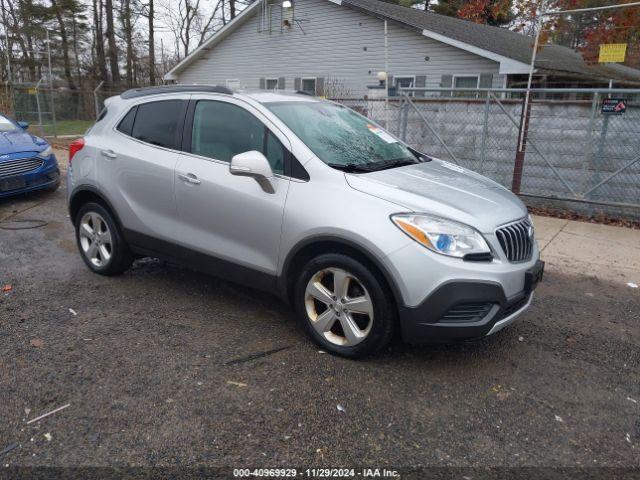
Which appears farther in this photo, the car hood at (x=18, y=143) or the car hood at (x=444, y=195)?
the car hood at (x=18, y=143)

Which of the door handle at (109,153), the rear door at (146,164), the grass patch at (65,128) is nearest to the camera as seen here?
the rear door at (146,164)

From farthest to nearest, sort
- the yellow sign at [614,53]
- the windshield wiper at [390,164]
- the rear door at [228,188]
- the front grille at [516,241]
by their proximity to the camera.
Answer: the yellow sign at [614,53], the windshield wiper at [390,164], the rear door at [228,188], the front grille at [516,241]

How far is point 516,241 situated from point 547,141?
5.31 meters

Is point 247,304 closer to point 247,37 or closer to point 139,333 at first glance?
point 139,333

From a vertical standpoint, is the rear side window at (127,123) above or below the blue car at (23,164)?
above

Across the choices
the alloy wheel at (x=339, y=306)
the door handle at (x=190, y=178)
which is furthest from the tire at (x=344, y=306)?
the door handle at (x=190, y=178)

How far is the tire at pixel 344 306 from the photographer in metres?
3.17

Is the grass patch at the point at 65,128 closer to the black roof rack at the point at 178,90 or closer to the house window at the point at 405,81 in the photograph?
the house window at the point at 405,81

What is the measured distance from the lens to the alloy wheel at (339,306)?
10.7 feet

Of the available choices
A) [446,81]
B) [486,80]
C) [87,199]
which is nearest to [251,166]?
[87,199]

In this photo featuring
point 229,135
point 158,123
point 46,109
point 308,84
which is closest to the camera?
point 229,135

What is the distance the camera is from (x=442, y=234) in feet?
9.96

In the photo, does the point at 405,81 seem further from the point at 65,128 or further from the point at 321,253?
the point at 321,253

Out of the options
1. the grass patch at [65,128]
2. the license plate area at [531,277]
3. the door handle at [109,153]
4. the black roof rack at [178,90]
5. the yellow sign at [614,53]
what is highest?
the yellow sign at [614,53]
